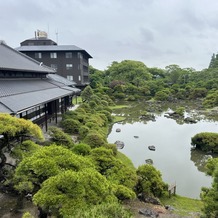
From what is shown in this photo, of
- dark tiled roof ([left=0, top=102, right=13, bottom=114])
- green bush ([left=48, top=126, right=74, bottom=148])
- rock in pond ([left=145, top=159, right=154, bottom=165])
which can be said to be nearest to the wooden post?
rock in pond ([left=145, top=159, right=154, bottom=165])

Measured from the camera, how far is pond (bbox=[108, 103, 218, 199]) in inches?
589

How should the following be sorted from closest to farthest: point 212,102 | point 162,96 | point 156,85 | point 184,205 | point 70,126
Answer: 1. point 184,205
2. point 70,126
3. point 212,102
4. point 162,96
5. point 156,85

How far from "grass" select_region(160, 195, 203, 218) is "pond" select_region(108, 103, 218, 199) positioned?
3.18 ft

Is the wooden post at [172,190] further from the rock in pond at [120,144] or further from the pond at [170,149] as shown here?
the rock in pond at [120,144]

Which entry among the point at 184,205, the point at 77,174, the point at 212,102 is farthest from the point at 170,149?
the point at 212,102

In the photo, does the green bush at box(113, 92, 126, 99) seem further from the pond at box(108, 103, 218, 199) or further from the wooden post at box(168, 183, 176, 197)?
the wooden post at box(168, 183, 176, 197)

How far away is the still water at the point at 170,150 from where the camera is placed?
1490 cm

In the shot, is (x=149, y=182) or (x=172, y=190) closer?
(x=149, y=182)

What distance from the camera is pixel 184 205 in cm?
1161

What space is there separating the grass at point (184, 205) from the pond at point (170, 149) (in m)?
0.97

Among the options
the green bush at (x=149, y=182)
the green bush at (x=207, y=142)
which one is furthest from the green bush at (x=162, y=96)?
the green bush at (x=149, y=182)

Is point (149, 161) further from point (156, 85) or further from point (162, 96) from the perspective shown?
point (156, 85)

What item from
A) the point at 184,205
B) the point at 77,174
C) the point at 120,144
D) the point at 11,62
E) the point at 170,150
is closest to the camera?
the point at 77,174

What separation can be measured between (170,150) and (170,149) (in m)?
0.28
